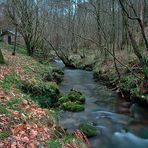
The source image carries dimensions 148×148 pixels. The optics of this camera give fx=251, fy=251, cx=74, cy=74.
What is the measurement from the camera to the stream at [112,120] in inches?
348

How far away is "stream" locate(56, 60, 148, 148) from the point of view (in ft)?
29.0

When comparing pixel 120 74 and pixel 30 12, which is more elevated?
pixel 30 12

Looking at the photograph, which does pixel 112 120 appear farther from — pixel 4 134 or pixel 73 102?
pixel 4 134

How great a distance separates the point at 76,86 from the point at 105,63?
4.57m

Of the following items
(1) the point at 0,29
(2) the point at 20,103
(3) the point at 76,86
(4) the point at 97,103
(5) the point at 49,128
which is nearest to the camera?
(5) the point at 49,128

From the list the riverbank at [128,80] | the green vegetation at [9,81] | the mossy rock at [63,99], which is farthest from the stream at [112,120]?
the green vegetation at [9,81]

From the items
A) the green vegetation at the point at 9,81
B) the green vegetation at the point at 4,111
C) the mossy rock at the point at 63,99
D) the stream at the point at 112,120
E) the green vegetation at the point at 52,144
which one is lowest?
the stream at the point at 112,120

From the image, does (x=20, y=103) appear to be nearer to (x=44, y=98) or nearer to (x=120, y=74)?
(x=44, y=98)

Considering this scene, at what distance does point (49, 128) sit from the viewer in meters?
7.26

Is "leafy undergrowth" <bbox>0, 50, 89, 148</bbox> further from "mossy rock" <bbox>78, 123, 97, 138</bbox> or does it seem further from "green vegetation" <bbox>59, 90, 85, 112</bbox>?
"green vegetation" <bbox>59, 90, 85, 112</bbox>

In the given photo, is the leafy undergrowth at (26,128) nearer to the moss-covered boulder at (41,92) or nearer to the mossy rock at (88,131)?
the mossy rock at (88,131)

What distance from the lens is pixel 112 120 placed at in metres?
10.7

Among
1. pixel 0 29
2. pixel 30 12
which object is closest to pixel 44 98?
pixel 30 12

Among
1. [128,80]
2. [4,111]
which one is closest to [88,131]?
[4,111]
